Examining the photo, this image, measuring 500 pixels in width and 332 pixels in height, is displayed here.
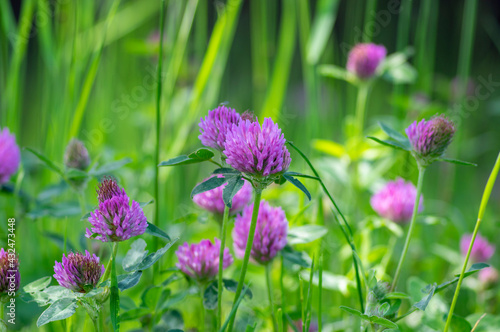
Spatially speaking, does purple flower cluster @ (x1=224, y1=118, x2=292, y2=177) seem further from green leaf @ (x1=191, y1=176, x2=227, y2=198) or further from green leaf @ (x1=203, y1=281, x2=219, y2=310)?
green leaf @ (x1=203, y1=281, x2=219, y2=310)

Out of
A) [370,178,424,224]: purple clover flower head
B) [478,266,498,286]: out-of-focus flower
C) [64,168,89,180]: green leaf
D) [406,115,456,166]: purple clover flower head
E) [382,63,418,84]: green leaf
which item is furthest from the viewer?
[382,63,418,84]: green leaf

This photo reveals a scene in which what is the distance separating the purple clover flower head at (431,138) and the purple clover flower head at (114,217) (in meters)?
0.35

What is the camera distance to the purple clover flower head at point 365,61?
1.10 m

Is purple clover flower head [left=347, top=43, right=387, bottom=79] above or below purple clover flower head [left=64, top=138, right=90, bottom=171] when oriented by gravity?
above

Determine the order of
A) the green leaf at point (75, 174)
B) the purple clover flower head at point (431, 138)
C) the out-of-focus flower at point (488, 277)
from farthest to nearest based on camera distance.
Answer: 1. the out-of-focus flower at point (488, 277)
2. the green leaf at point (75, 174)
3. the purple clover flower head at point (431, 138)

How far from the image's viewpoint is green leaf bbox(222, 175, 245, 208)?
1.72 feet

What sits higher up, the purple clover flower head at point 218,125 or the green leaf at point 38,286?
the purple clover flower head at point 218,125

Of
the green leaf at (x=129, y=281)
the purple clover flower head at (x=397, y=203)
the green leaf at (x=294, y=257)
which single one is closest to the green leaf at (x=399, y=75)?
the purple clover flower head at (x=397, y=203)

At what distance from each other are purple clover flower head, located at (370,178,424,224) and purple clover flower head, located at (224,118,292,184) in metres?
0.41

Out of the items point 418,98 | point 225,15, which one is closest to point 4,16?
point 225,15

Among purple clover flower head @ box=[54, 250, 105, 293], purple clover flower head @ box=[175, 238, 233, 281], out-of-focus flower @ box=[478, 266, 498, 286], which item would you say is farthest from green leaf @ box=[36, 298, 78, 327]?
out-of-focus flower @ box=[478, 266, 498, 286]

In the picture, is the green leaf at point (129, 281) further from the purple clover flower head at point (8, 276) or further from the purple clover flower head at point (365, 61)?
the purple clover flower head at point (365, 61)

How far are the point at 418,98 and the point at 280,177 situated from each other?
915mm

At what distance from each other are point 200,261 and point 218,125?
18cm
